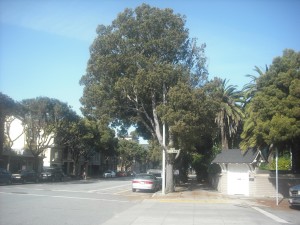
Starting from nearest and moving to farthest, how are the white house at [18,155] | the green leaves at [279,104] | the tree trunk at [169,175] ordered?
the green leaves at [279,104] → the tree trunk at [169,175] → the white house at [18,155]

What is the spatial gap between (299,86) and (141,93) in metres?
12.4

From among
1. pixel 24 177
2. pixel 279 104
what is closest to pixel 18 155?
pixel 24 177

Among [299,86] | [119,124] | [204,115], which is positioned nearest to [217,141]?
[119,124]

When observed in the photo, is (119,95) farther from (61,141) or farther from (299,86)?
(61,141)

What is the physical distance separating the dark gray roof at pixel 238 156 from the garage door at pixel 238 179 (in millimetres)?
474

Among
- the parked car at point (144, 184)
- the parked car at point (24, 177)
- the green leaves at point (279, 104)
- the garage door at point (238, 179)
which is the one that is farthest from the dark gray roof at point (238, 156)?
the parked car at point (24, 177)

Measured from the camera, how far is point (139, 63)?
95.0 feet

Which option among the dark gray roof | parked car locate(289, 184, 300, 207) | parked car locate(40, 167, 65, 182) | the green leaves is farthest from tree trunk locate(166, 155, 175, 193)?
parked car locate(40, 167, 65, 182)

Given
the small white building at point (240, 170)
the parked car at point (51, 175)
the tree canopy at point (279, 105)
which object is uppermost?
the tree canopy at point (279, 105)

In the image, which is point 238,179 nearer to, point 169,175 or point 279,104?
point 169,175

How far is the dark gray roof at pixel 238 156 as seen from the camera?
1080 inches

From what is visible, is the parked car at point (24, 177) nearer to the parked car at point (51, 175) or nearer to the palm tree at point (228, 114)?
the parked car at point (51, 175)

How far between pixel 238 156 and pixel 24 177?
79.5 feet

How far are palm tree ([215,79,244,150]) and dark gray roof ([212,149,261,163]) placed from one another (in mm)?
9872
